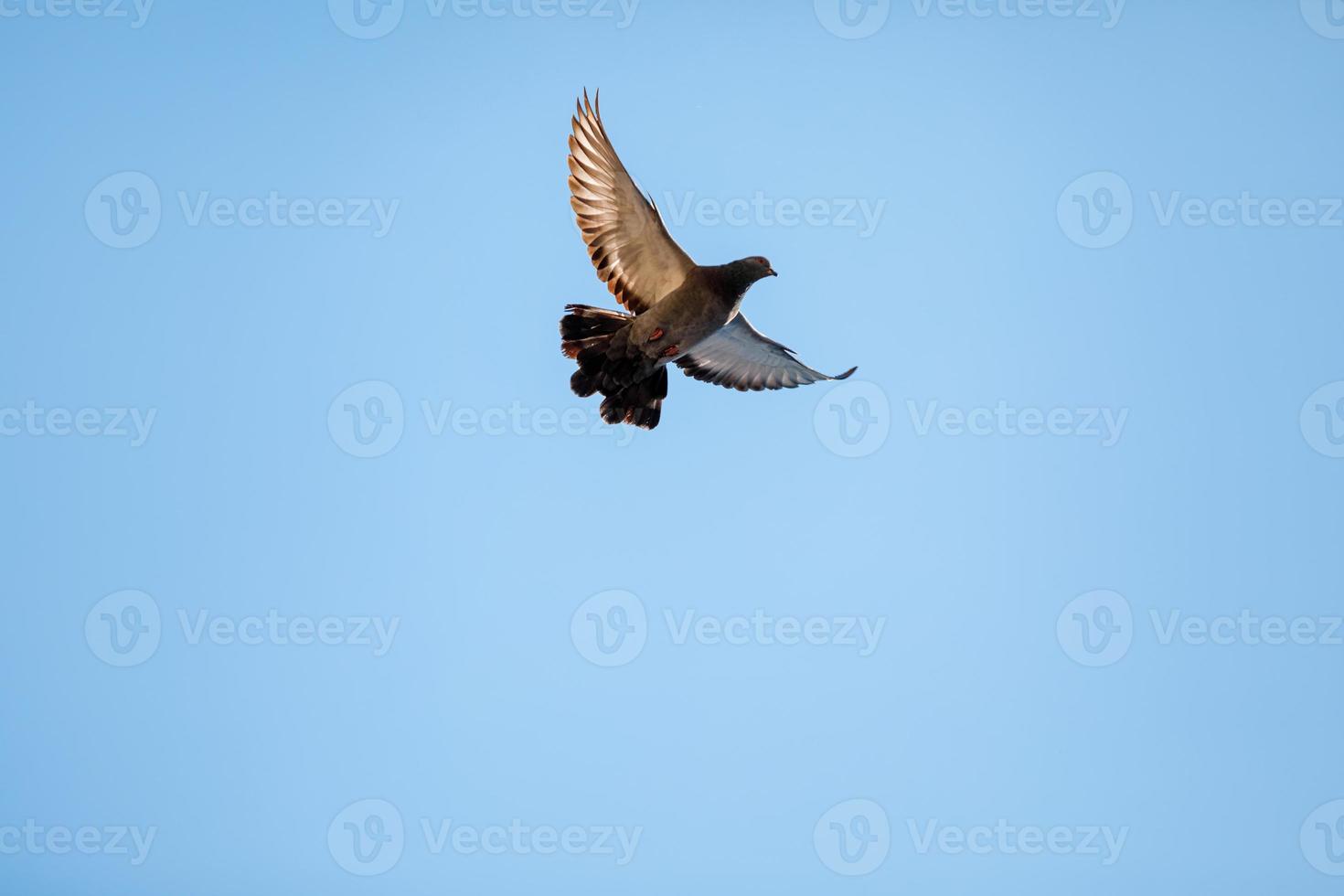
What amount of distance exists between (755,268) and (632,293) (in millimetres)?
1229

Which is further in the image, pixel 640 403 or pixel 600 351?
pixel 640 403

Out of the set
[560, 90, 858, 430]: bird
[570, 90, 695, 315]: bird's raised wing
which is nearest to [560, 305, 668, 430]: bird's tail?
[560, 90, 858, 430]: bird

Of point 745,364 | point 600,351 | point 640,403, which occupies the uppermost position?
point 745,364

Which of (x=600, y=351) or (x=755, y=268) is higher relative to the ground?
(x=755, y=268)

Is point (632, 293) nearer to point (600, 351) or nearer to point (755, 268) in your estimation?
point (600, 351)

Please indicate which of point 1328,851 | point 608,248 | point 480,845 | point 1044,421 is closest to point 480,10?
point 608,248

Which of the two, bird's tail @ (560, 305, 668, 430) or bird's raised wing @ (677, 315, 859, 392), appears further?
bird's raised wing @ (677, 315, 859, 392)

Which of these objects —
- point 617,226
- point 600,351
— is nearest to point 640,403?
point 600,351

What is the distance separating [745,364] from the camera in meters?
13.3

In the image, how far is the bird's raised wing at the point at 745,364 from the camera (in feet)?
42.0

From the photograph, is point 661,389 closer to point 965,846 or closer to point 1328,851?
point 965,846

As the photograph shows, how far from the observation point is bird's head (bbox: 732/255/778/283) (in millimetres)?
11328

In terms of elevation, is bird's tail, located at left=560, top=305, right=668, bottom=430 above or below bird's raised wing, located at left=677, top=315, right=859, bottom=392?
below

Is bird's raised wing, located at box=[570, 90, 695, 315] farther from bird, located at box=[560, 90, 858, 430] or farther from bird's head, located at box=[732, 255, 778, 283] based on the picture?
bird's head, located at box=[732, 255, 778, 283]
